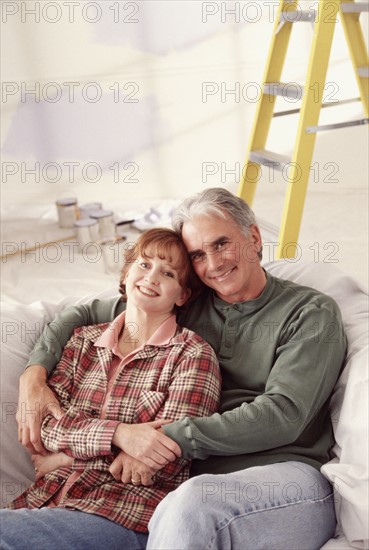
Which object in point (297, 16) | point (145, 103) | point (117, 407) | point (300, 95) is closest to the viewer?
point (117, 407)

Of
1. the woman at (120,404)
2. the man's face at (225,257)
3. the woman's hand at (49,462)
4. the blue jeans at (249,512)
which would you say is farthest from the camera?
the man's face at (225,257)

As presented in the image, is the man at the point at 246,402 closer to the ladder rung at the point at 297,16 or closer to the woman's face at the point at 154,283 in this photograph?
the woman's face at the point at 154,283

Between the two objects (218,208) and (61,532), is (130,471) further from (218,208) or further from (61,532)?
(218,208)

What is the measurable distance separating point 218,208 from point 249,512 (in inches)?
29.0

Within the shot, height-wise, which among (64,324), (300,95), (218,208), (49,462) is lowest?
(49,462)

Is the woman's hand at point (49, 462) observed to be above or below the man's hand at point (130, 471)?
below

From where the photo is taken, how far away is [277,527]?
150 cm

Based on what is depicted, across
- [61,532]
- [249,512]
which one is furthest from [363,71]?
[61,532]

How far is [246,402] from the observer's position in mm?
1770

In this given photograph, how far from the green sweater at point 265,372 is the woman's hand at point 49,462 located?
23 cm

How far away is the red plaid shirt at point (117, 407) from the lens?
64.7 inches

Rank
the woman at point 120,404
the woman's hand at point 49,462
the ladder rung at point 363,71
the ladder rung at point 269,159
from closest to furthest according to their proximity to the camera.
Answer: the woman at point 120,404, the woman's hand at point 49,462, the ladder rung at point 269,159, the ladder rung at point 363,71

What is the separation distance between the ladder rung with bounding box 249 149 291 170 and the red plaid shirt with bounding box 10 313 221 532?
113cm

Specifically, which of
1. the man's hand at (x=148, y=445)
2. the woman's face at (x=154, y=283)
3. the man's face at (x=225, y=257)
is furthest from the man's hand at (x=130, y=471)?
the man's face at (x=225, y=257)
